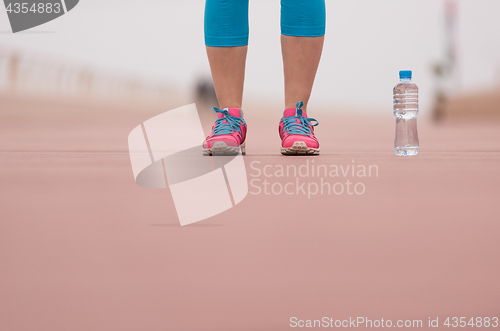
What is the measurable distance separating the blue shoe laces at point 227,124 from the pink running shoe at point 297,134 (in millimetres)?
128

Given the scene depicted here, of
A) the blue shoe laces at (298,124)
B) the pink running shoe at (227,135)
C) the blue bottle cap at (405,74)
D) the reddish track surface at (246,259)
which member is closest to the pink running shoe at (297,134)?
the blue shoe laces at (298,124)

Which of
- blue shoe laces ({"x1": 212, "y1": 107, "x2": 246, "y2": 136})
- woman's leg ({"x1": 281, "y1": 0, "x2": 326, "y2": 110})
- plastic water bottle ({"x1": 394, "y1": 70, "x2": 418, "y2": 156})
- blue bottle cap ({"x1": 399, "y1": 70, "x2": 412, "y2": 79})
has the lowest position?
plastic water bottle ({"x1": 394, "y1": 70, "x2": 418, "y2": 156})

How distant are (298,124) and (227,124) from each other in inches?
7.6

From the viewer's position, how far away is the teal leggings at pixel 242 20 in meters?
1.38

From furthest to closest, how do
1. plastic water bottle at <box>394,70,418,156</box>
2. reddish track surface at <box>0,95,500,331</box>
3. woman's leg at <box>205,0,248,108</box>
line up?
1. plastic water bottle at <box>394,70,418,156</box>
2. woman's leg at <box>205,0,248,108</box>
3. reddish track surface at <box>0,95,500,331</box>

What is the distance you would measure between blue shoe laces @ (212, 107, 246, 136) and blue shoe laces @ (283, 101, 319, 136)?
127 mm

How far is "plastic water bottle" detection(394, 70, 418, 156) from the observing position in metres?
1.61

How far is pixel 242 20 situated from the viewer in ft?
4.58

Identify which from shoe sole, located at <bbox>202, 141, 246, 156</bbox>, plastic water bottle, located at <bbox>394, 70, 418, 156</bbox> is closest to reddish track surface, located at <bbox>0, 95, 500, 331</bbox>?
A: shoe sole, located at <bbox>202, 141, 246, 156</bbox>

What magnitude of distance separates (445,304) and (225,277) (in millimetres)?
196

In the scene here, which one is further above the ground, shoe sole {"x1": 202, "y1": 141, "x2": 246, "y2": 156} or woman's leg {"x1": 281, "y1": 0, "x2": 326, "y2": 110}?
woman's leg {"x1": 281, "y1": 0, "x2": 326, "y2": 110}

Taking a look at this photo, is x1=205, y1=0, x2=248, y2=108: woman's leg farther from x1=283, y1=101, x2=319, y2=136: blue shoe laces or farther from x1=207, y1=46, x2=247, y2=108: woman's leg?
x1=283, y1=101, x2=319, y2=136: blue shoe laces

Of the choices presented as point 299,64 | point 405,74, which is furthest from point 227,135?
point 405,74

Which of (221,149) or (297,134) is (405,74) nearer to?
(297,134)
